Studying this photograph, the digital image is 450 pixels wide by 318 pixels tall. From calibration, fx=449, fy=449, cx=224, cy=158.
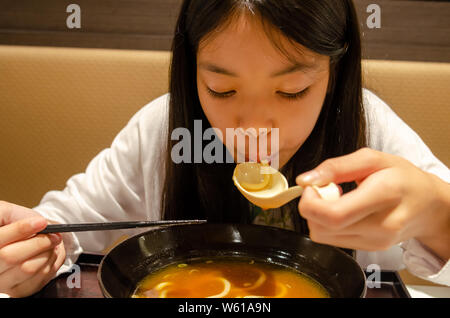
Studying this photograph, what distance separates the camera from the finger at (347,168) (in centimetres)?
71

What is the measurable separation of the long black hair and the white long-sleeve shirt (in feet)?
0.79

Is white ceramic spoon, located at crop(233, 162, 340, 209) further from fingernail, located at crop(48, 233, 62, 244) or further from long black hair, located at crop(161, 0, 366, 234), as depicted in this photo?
fingernail, located at crop(48, 233, 62, 244)

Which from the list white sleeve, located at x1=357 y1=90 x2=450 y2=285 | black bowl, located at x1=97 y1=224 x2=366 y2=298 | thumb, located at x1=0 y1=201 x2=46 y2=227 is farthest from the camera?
white sleeve, located at x1=357 y1=90 x2=450 y2=285

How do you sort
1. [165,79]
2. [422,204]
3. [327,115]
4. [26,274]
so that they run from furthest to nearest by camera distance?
[165,79] < [327,115] < [26,274] < [422,204]

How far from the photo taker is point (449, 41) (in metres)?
2.03

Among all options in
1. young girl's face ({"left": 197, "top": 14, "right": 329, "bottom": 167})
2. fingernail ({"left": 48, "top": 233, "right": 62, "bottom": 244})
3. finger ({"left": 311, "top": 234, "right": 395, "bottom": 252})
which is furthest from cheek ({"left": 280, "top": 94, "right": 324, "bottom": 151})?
fingernail ({"left": 48, "top": 233, "right": 62, "bottom": 244})

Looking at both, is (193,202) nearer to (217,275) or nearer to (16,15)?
(217,275)

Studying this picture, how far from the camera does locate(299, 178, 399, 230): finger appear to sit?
65cm

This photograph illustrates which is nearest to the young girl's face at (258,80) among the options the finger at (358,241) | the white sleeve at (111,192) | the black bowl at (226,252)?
the black bowl at (226,252)

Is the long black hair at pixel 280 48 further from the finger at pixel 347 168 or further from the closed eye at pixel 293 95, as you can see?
the finger at pixel 347 168

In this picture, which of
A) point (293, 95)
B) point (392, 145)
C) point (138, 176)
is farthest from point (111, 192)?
point (392, 145)
